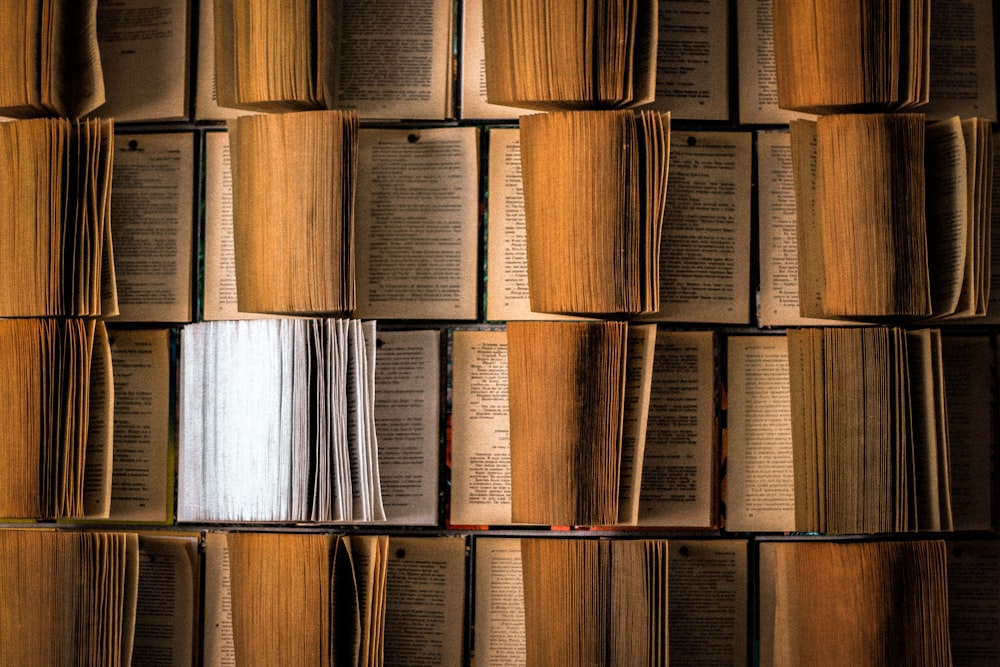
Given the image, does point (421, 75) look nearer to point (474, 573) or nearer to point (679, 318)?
point (679, 318)

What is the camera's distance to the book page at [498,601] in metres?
1.39

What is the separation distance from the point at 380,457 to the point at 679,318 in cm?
58

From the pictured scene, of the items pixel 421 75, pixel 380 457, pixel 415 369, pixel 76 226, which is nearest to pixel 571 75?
pixel 421 75

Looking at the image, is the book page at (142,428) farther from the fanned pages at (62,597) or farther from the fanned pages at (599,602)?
the fanned pages at (599,602)

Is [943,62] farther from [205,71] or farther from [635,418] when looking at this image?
[205,71]

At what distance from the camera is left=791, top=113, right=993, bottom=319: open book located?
4.09ft

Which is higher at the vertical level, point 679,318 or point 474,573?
point 679,318

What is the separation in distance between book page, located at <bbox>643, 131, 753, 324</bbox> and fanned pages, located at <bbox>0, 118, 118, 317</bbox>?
0.95 m

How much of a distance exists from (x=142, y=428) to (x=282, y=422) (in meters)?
0.37

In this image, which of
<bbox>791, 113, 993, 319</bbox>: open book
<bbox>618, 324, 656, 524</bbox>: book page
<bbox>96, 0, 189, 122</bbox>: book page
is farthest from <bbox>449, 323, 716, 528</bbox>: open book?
<bbox>96, 0, 189, 122</bbox>: book page

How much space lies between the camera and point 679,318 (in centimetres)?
141

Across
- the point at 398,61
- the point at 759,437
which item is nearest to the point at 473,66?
the point at 398,61

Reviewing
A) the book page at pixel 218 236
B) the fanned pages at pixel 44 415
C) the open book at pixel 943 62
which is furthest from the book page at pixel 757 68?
the fanned pages at pixel 44 415

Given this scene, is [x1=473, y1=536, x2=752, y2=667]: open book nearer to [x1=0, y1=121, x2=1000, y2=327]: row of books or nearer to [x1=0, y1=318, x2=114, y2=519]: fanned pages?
[x1=0, y1=121, x2=1000, y2=327]: row of books
